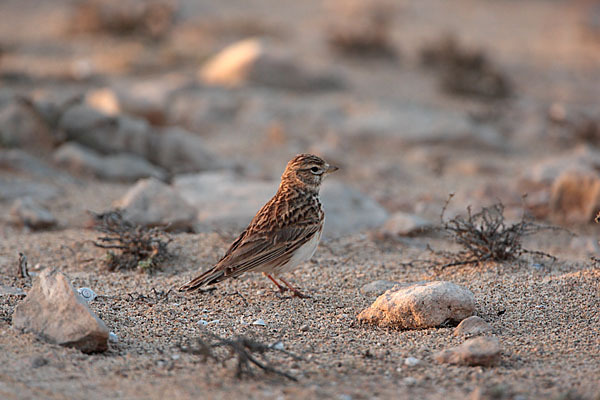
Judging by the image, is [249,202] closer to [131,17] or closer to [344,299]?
[344,299]

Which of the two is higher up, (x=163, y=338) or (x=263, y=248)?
(x=263, y=248)

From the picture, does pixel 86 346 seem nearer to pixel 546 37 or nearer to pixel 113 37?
pixel 113 37

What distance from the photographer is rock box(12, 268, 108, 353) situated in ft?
13.1

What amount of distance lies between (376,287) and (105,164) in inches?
171

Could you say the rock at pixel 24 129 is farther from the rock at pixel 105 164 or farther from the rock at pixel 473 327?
the rock at pixel 473 327

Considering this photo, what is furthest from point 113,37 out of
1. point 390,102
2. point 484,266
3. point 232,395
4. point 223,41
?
point 232,395

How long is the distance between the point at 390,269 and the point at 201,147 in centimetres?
375

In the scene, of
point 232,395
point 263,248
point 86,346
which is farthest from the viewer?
point 263,248

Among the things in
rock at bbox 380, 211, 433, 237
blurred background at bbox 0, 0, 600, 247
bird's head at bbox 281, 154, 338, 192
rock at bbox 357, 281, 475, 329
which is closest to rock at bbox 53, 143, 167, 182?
blurred background at bbox 0, 0, 600, 247

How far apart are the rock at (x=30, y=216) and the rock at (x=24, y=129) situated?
1.71 m

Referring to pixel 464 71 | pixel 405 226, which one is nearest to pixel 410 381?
pixel 405 226

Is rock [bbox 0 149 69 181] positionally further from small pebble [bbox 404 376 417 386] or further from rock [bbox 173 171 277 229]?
small pebble [bbox 404 376 417 386]

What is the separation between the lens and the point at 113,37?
1416cm

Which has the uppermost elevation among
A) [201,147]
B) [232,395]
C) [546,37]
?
[546,37]
